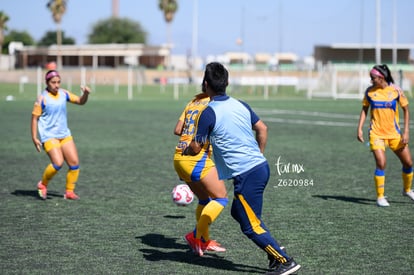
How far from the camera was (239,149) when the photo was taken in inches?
254

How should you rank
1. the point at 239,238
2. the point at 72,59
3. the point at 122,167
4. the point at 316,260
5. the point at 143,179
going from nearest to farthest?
the point at 316,260
the point at 239,238
the point at 143,179
the point at 122,167
the point at 72,59

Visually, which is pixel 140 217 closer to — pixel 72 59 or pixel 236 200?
pixel 236 200

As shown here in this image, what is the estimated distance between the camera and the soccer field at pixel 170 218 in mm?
7180

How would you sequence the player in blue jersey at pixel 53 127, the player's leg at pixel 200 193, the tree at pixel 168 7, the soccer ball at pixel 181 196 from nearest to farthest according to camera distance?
the player's leg at pixel 200 193 < the soccer ball at pixel 181 196 < the player in blue jersey at pixel 53 127 < the tree at pixel 168 7

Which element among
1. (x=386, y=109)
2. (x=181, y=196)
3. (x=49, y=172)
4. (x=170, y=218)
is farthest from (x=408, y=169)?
(x=49, y=172)

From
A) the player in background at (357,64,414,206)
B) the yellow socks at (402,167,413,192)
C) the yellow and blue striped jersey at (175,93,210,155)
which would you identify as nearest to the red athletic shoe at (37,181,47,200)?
the yellow and blue striped jersey at (175,93,210,155)

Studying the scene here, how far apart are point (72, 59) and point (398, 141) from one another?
333ft

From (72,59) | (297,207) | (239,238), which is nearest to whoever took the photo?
(239,238)

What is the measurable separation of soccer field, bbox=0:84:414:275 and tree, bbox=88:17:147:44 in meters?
118

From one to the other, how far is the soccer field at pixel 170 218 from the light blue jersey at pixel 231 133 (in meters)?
1.16

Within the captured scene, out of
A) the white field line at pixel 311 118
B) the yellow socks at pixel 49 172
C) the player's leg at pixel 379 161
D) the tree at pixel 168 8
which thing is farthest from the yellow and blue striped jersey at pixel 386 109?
the tree at pixel 168 8

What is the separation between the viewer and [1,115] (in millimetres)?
30844

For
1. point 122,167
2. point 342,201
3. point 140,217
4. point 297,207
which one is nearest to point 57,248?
point 140,217

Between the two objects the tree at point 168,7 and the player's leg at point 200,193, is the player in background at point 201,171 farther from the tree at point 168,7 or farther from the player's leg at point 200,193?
the tree at point 168,7
